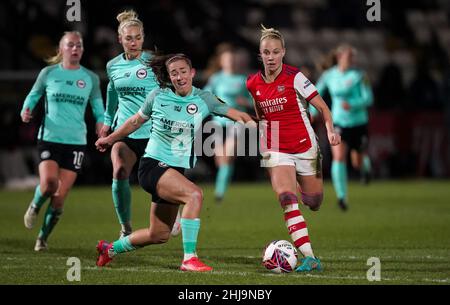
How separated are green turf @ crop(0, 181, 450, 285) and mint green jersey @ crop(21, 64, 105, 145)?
4.12 ft

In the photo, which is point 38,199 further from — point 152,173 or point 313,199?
point 313,199

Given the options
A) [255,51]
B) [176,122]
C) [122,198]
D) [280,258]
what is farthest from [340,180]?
[255,51]

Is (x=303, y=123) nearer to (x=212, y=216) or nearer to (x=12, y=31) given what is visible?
(x=212, y=216)

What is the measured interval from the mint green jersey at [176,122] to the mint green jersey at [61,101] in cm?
223

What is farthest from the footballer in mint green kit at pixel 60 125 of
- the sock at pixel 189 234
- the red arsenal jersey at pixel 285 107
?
the sock at pixel 189 234

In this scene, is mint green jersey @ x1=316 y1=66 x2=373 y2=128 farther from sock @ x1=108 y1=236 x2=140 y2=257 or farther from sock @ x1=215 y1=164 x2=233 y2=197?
sock @ x1=108 y1=236 x2=140 y2=257

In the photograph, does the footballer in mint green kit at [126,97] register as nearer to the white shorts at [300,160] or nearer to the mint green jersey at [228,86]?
the white shorts at [300,160]

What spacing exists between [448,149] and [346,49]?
26.8ft

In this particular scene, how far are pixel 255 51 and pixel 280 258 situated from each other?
1650cm

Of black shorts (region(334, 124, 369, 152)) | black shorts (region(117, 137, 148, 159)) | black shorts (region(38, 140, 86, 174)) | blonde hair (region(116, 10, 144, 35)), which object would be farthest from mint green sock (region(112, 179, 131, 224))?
black shorts (region(334, 124, 369, 152))

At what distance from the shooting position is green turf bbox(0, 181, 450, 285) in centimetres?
A: 856

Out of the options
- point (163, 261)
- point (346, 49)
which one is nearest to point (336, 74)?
point (346, 49)

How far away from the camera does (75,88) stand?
11.1 metres

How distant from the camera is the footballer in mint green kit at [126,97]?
10.7 meters
